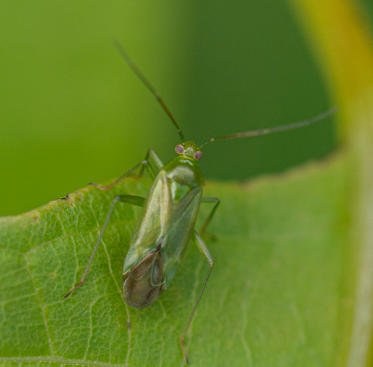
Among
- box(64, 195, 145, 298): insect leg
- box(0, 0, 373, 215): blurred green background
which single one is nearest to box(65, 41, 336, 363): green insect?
box(64, 195, 145, 298): insect leg

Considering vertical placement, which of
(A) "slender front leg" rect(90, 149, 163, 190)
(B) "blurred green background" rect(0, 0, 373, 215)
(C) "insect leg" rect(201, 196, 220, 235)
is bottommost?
(C) "insect leg" rect(201, 196, 220, 235)

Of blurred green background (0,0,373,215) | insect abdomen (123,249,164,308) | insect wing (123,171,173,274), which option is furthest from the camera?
blurred green background (0,0,373,215)

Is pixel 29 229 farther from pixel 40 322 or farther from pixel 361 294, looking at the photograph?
pixel 361 294

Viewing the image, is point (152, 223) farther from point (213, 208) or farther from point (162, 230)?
point (213, 208)

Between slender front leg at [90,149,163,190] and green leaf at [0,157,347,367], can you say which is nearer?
green leaf at [0,157,347,367]

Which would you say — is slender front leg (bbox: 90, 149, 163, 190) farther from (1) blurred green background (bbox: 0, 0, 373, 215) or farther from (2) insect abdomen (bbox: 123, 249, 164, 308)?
(1) blurred green background (bbox: 0, 0, 373, 215)

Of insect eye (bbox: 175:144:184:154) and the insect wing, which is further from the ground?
insect eye (bbox: 175:144:184:154)

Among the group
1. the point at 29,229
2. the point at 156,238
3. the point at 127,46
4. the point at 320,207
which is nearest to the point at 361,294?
the point at 320,207

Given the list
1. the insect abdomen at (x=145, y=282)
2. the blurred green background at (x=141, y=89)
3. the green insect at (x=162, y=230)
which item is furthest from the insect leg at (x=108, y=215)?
the blurred green background at (x=141, y=89)

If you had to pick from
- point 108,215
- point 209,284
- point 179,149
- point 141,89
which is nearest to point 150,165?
point 179,149
